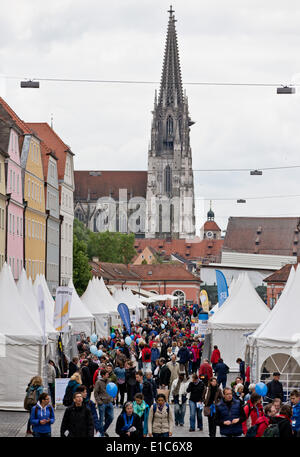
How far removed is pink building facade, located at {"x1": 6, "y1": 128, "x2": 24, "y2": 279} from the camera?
2088 inches

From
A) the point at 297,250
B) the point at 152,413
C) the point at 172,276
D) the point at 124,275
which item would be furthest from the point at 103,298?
the point at 297,250

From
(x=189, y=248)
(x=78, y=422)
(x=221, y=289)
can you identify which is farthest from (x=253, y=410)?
(x=189, y=248)

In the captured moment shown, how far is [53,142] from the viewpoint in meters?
76.2

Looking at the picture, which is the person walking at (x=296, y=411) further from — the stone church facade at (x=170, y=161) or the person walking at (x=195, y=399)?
the stone church facade at (x=170, y=161)

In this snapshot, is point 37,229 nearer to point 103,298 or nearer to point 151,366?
point 103,298

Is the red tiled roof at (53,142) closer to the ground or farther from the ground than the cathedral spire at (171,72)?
closer to the ground

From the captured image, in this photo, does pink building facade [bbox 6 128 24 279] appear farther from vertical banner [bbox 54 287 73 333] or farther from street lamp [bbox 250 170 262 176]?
vertical banner [bbox 54 287 73 333]

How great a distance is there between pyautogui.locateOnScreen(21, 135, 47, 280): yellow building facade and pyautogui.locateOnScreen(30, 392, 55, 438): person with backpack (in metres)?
43.7

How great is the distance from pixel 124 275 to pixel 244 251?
59.2 metres

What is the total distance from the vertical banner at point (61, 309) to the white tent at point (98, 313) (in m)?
19.5

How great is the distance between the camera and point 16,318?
972 inches

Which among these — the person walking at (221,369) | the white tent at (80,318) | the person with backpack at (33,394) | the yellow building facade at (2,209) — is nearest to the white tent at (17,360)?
the person walking at (221,369)

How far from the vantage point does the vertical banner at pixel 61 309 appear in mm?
25453

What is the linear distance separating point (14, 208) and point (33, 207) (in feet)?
21.2
